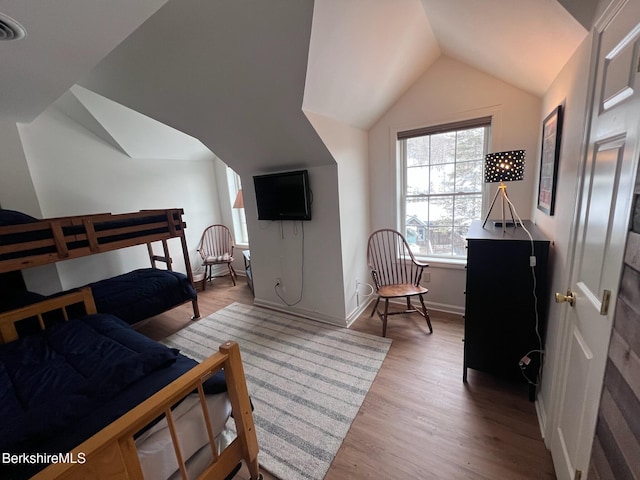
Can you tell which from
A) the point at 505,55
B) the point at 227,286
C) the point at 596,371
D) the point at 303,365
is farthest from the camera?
the point at 227,286

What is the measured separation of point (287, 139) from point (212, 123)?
724 mm

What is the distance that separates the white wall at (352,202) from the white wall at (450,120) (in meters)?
0.17

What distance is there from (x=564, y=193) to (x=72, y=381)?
270cm

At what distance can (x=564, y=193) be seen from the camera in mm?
1348

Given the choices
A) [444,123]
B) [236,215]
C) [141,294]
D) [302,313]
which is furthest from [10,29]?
[236,215]

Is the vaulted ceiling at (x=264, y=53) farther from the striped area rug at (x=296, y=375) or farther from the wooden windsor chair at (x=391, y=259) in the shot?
the striped area rug at (x=296, y=375)

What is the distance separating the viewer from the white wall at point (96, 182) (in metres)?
2.82

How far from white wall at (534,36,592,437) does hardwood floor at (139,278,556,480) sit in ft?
0.64

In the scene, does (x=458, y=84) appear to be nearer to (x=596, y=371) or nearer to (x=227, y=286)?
(x=596, y=371)

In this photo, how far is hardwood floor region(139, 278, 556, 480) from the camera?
1350 mm

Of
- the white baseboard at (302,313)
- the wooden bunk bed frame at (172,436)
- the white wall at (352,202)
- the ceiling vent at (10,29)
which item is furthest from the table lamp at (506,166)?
the ceiling vent at (10,29)

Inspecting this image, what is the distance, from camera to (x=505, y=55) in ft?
5.82

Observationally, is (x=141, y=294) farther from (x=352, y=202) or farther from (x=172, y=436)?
(x=352, y=202)

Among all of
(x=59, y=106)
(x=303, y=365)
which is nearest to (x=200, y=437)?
(x=303, y=365)
